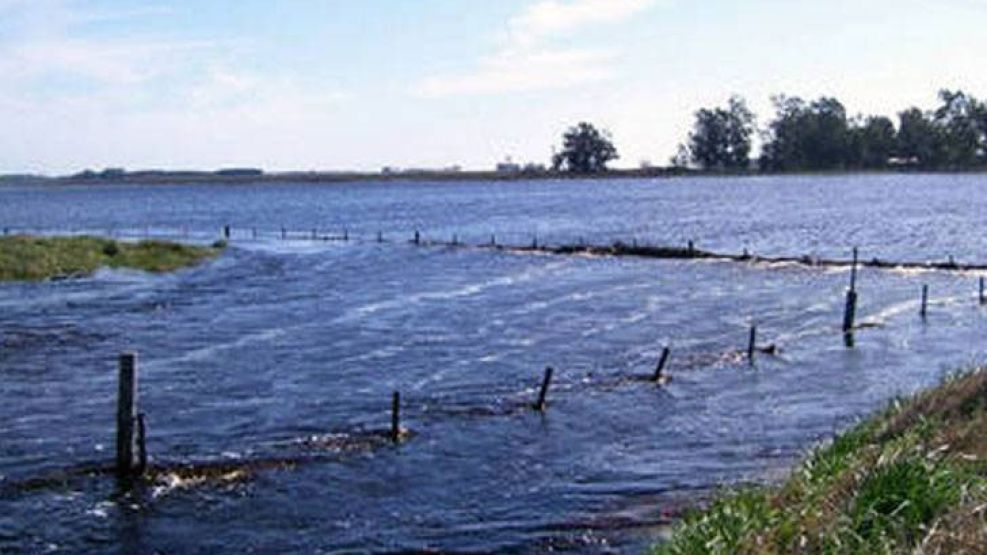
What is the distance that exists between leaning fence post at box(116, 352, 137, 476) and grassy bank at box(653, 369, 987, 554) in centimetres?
1561

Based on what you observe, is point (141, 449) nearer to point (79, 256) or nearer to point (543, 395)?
Answer: point (543, 395)

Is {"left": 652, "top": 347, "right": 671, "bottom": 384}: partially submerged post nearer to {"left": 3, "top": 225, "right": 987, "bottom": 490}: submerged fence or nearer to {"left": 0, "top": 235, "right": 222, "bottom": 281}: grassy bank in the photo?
{"left": 3, "top": 225, "right": 987, "bottom": 490}: submerged fence

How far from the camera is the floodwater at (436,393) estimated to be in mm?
27469

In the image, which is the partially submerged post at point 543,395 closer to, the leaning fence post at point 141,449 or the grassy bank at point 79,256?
the leaning fence post at point 141,449

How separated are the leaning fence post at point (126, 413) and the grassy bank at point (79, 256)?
186 feet

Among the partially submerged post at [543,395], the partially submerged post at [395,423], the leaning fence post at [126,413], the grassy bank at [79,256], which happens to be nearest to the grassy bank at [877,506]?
the partially submerged post at [395,423]

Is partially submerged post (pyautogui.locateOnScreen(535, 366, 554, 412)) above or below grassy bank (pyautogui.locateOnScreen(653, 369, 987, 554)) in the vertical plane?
below

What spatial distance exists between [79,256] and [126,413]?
66.4 meters

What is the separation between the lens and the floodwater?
27469mm

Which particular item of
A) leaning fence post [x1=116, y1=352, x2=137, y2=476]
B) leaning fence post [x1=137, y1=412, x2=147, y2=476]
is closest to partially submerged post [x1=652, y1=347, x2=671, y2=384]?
leaning fence post [x1=137, y1=412, x2=147, y2=476]

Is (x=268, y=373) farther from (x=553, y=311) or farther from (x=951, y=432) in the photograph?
(x=951, y=432)

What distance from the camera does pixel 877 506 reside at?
1410 cm

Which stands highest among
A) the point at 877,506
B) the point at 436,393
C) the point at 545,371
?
the point at 877,506

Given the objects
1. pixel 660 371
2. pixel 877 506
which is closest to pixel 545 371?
pixel 660 371
